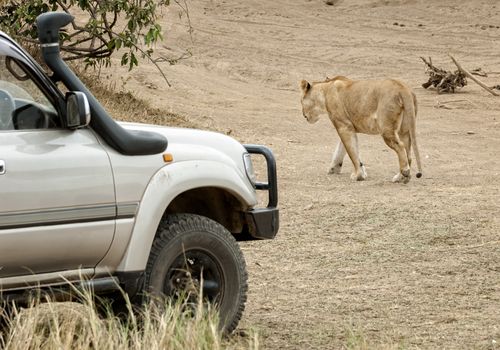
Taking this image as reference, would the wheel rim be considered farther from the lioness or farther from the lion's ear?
the lion's ear

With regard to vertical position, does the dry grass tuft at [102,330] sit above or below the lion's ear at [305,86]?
above

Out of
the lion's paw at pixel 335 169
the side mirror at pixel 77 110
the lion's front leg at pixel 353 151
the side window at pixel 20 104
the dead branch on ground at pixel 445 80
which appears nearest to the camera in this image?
the side mirror at pixel 77 110

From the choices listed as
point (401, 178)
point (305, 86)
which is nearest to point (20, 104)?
point (401, 178)

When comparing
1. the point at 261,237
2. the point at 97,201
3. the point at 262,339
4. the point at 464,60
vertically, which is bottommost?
the point at 464,60

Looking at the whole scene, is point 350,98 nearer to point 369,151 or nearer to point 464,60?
point 369,151

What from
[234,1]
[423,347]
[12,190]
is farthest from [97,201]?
[234,1]

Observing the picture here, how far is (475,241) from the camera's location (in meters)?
10.8

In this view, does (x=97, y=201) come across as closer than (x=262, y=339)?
Yes

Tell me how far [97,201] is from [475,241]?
15.4 feet

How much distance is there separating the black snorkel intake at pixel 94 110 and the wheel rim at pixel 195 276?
66 centimetres

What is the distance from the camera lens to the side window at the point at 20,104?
22.7 feet

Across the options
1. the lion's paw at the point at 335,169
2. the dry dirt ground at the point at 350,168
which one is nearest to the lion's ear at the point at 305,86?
the dry dirt ground at the point at 350,168

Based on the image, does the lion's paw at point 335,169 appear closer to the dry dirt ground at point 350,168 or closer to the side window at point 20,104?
the dry dirt ground at point 350,168

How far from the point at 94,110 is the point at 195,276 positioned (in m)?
1.13
